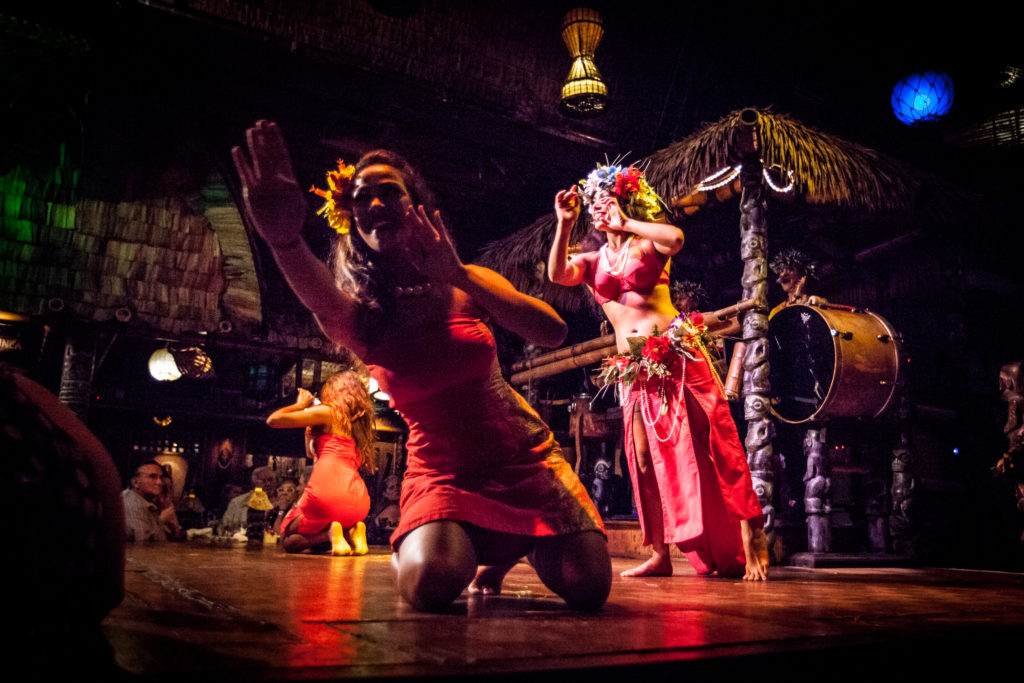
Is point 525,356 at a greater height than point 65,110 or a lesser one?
lesser

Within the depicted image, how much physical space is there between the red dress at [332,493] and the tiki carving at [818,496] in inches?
163

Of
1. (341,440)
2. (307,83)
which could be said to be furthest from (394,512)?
(307,83)

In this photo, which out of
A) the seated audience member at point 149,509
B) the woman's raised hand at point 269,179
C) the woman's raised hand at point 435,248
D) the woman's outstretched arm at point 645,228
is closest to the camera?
the woman's raised hand at point 269,179

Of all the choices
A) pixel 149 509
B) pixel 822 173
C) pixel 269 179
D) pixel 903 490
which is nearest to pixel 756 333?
pixel 822 173

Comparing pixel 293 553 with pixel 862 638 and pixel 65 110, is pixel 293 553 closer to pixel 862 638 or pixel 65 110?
pixel 862 638

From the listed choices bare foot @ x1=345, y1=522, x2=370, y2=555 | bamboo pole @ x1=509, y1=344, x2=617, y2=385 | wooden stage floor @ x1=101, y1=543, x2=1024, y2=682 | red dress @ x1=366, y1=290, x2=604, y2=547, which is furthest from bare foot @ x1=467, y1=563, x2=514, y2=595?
bamboo pole @ x1=509, y1=344, x2=617, y2=385

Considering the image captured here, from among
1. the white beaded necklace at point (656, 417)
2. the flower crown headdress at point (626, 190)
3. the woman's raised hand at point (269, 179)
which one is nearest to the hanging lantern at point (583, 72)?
the flower crown headdress at point (626, 190)

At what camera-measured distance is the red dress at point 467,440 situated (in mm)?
2322

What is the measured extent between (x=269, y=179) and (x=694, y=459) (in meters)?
3.16

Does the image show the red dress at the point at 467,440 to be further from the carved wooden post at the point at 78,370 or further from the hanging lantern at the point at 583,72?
the carved wooden post at the point at 78,370

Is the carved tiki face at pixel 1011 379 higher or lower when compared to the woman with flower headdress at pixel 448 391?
higher

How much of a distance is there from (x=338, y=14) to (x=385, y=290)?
6.03 metres

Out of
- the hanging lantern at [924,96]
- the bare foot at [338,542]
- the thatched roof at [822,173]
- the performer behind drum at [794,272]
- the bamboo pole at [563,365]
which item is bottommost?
the bare foot at [338,542]

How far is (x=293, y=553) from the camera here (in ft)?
20.3
